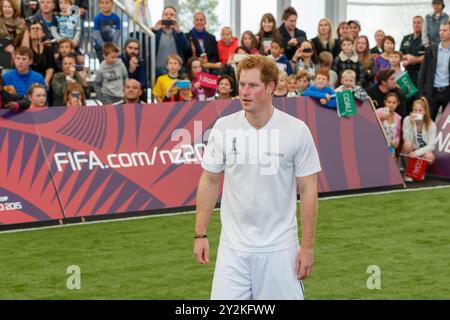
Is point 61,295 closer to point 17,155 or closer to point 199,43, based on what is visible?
point 17,155

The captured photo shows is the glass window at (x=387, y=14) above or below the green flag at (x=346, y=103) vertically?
above

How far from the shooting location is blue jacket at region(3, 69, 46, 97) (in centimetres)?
1500

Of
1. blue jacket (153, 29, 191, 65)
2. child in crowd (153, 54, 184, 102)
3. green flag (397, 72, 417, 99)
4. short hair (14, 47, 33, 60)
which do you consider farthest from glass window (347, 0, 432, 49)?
short hair (14, 47, 33, 60)

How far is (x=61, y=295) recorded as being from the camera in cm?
982

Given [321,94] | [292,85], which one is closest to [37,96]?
[321,94]

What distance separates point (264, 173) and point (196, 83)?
10.7 metres

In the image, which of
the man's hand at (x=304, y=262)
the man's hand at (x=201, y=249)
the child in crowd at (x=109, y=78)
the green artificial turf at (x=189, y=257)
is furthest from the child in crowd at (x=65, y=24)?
the man's hand at (x=304, y=262)

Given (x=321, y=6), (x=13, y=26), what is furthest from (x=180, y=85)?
(x=321, y=6)

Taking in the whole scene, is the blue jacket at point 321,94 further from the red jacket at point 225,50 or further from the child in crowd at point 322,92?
the red jacket at point 225,50

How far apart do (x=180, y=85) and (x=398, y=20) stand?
12938 millimetres

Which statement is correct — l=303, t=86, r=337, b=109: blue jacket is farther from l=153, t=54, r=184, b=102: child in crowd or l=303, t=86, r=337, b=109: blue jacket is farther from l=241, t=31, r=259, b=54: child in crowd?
l=241, t=31, r=259, b=54: child in crowd

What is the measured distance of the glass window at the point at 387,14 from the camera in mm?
27141

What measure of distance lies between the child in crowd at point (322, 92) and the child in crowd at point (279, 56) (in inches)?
88.1

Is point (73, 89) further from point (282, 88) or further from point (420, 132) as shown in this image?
point (420, 132)
